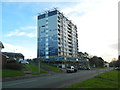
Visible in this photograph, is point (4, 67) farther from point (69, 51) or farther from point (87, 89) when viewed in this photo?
point (69, 51)

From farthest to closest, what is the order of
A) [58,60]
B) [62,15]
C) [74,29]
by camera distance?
1. [74,29]
2. [62,15]
3. [58,60]

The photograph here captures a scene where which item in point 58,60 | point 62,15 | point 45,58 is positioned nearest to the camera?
point 58,60

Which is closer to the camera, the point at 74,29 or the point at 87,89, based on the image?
the point at 87,89

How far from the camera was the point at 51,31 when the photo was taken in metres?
106

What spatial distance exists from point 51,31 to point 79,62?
27449 mm

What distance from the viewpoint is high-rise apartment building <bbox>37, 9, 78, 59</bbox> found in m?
104

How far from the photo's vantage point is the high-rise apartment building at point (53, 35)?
10388 centimetres

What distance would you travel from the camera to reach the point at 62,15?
112m

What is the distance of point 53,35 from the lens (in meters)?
105

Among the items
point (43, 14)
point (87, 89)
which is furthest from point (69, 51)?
point (87, 89)

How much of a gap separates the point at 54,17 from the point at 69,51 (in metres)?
25.9

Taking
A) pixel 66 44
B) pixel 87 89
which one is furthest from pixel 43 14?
pixel 87 89

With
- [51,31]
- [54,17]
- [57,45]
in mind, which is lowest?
[57,45]

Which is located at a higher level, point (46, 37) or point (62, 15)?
point (62, 15)
